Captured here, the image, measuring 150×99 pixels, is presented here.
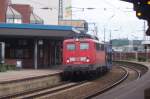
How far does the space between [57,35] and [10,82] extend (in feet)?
64.1

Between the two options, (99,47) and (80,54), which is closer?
(80,54)

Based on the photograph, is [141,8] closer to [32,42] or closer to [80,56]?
[80,56]

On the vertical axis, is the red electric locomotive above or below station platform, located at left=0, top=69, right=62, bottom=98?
above

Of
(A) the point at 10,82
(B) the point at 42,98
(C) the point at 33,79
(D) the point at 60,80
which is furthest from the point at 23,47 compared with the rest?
(B) the point at 42,98

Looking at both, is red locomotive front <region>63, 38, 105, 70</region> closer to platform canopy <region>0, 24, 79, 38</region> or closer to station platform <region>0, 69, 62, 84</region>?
station platform <region>0, 69, 62, 84</region>

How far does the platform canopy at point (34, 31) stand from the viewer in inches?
1860

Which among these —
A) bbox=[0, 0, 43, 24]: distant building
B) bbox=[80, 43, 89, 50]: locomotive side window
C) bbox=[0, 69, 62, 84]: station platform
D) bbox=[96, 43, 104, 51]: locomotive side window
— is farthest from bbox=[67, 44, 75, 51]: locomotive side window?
bbox=[0, 0, 43, 24]: distant building

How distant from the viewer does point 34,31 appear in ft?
157

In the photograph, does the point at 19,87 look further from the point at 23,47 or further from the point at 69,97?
the point at 23,47

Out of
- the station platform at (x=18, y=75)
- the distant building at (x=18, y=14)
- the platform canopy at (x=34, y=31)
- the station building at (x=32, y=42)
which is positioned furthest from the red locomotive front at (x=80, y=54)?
the distant building at (x=18, y=14)

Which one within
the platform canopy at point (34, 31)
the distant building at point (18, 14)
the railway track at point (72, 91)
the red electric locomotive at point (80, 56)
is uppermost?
the distant building at point (18, 14)

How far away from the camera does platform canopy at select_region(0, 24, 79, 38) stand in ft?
155

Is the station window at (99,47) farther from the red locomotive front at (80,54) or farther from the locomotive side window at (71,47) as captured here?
the locomotive side window at (71,47)

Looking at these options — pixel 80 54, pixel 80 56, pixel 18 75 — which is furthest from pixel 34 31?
pixel 80 56
